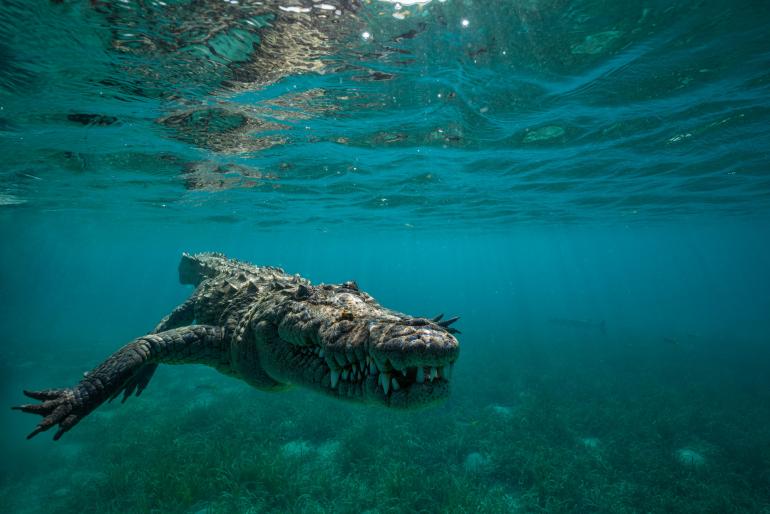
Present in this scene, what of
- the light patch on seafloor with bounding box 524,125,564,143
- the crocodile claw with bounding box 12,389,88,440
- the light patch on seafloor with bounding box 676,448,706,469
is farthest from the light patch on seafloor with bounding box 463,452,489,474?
the light patch on seafloor with bounding box 524,125,564,143

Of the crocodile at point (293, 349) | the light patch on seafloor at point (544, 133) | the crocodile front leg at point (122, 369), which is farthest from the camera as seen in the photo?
the light patch on seafloor at point (544, 133)

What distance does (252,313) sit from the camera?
4.52 m

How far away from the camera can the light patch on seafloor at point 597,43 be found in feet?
22.5

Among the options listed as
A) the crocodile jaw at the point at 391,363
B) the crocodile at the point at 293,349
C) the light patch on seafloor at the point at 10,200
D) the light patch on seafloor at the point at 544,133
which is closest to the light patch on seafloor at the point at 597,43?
the light patch on seafloor at the point at 544,133

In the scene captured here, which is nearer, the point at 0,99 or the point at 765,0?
the point at 765,0

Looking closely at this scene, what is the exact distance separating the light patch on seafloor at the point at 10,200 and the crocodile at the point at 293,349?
67.2ft

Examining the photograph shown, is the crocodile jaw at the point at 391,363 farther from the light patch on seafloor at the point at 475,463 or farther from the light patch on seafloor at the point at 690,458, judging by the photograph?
the light patch on seafloor at the point at 690,458

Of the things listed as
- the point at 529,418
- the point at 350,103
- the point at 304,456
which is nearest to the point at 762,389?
the point at 529,418

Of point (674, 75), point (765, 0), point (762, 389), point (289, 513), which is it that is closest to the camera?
point (765, 0)

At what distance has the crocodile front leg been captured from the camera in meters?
3.45

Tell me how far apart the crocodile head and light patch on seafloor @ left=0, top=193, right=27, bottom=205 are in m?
24.0

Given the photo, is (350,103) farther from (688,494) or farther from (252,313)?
(688,494)

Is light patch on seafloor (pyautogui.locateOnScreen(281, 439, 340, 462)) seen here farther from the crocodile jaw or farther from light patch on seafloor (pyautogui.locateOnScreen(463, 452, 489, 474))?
the crocodile jaw

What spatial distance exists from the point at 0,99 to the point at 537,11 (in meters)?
11.5
